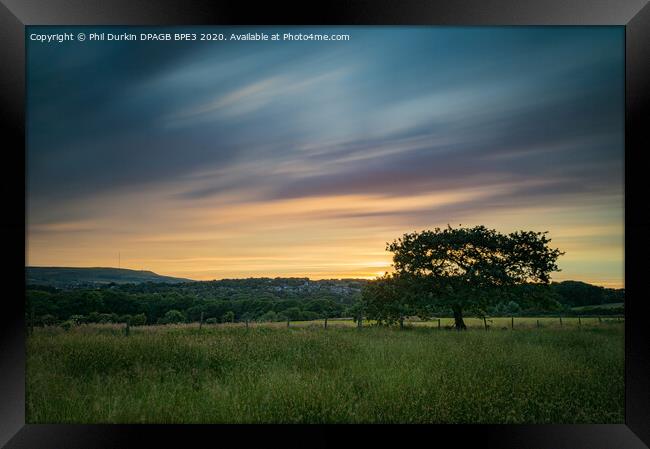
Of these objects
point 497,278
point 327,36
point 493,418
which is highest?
point 327,36

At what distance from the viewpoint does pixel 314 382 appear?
20.4 feet

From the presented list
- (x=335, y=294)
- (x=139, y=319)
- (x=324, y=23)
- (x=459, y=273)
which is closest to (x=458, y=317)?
(x=459, y=273)

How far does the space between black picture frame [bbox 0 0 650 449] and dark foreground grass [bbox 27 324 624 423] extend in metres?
0.16

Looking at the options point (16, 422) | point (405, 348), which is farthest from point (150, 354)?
point (405, 348)

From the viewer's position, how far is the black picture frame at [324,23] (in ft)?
17.9

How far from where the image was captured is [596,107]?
592cm

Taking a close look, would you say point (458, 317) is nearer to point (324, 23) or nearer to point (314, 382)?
point (314, 382)

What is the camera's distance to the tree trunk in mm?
10541

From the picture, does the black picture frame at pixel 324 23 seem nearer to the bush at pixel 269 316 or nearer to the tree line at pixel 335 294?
the tree line at pixel 335 294

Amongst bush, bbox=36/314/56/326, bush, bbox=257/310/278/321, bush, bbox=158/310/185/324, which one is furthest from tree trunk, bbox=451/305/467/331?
bush, bbox=36/314/56/326

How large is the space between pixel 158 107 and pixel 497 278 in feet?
30.5

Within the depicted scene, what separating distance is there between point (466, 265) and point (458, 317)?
4.71ft

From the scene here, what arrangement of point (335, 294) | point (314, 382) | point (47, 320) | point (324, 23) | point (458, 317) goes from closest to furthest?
1. point (324, 23)
2. point (314, 382)
3. point (47, 320)
4. point (335, 294)
5. point (458, 317)

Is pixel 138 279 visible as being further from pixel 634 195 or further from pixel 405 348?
pixel 634 195
